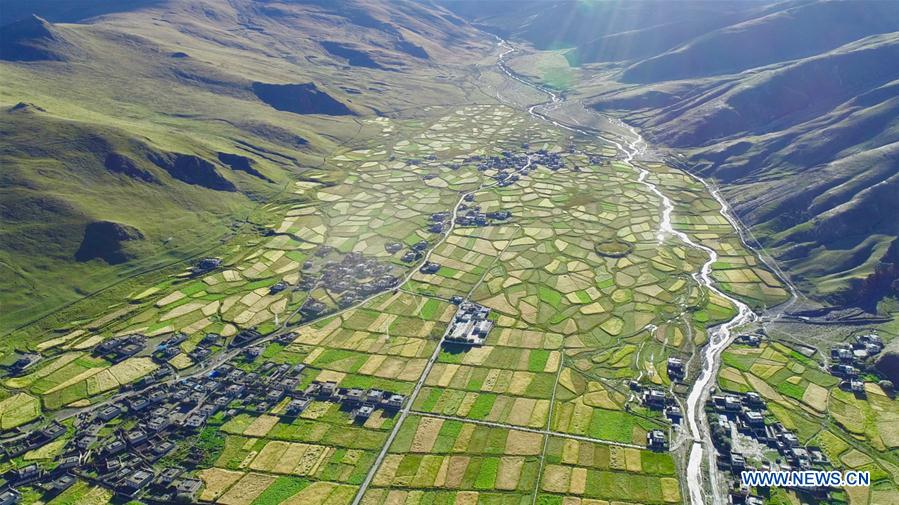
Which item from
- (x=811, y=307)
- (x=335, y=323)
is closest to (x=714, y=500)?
(x=811, y=307)

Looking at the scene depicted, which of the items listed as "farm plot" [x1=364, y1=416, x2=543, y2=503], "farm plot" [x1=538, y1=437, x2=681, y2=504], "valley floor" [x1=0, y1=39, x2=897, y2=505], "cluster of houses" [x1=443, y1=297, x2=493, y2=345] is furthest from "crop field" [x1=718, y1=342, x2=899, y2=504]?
"cluster of houses" [x1=443, y1=297, x2=493, y2=345]

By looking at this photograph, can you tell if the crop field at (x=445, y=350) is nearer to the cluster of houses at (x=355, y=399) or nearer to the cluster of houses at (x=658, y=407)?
the cluster of houses at (x=355, y=399)

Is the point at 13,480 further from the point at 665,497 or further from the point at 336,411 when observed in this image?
the point at 665,497

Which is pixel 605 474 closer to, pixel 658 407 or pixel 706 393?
pixel 658 407

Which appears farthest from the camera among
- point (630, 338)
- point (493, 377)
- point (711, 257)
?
point (711, 257)

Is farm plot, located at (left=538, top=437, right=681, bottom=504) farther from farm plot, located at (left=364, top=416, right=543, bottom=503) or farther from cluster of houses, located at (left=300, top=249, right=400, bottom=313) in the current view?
cluster of houses, located at (left=300, top=249, right=400, bottom=313)

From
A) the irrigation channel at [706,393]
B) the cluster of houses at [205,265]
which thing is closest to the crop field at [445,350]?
the cluster of houses at [205,265]
